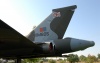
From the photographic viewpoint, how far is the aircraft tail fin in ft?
28.7

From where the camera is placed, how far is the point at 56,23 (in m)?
8.80

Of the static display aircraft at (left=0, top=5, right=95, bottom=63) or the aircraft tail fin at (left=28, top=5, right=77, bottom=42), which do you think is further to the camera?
the aircraft tail fin at (left=28, top=5, right=77, bottom=42)

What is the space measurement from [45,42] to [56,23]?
5.18 feet

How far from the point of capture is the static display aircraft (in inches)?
247

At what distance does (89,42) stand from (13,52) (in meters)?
3.34

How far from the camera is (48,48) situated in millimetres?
7277

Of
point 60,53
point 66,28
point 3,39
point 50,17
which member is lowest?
point 60,53

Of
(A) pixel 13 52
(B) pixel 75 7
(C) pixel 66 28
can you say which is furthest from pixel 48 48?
(B) pixel 75 7

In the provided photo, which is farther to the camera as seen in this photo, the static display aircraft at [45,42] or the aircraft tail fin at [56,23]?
the aircraft tail fin at [56,23]

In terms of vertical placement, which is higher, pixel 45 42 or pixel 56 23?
pixel 56 23

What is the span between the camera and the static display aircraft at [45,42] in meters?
6.28

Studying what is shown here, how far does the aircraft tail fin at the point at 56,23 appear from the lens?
8.74m

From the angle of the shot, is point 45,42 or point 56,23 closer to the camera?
point 45,42

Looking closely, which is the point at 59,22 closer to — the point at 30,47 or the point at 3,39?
the point at 30,47
